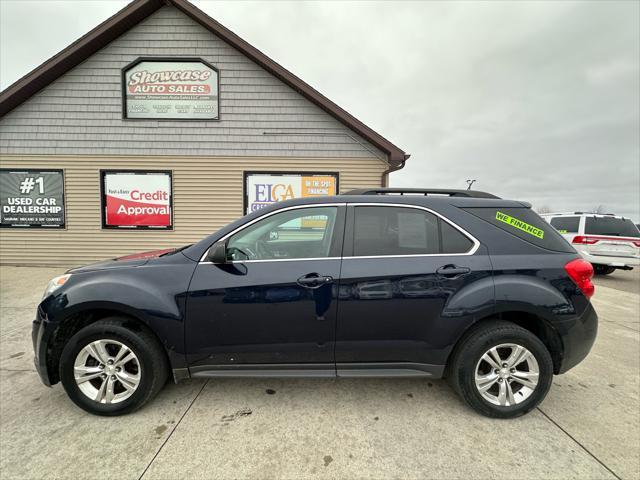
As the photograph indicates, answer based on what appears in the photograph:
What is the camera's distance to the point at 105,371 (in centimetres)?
212

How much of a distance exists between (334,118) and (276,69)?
72.9 inches

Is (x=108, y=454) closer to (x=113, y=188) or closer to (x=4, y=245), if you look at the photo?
(x=113, y=188)

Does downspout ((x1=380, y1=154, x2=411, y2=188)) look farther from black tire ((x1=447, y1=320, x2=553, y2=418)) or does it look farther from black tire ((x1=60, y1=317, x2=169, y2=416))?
black tire ((x1=60, y1=317, x2=169, y2=416))

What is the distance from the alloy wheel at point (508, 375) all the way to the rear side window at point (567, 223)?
29.0 ft

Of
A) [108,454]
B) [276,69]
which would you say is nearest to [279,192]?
[276,69]

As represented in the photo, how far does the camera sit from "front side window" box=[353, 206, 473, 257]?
7.09 ft

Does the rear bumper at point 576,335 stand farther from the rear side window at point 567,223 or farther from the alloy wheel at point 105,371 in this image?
the rear side window at point 567,223

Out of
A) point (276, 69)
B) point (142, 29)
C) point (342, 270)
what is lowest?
point (342, 270)

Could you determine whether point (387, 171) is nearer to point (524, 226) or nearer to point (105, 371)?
point (524, 226)

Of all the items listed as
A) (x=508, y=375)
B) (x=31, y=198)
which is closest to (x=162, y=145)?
(x=31, y=198)

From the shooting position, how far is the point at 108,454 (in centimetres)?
179

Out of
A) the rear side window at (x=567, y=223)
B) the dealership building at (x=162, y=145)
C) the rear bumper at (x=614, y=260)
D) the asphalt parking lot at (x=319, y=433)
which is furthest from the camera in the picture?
the rear side window at (x=567, y=223)

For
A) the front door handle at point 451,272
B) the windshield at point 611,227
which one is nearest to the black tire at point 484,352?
the front door handle at point 451,272

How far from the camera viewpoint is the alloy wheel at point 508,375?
2131 millimetres
